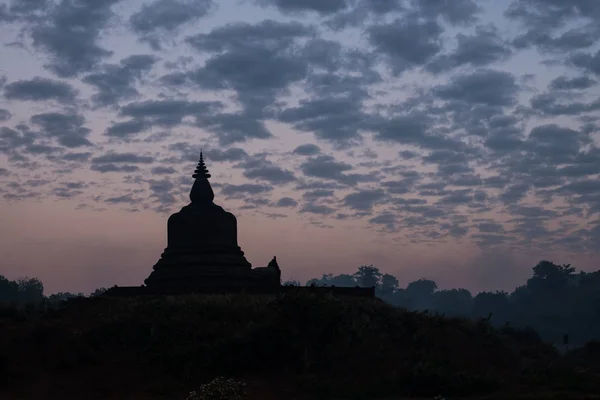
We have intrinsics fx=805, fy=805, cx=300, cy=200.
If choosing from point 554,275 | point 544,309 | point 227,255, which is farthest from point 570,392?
point 554,275

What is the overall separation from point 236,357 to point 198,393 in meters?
3.65

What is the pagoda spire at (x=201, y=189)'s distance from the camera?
182 ft

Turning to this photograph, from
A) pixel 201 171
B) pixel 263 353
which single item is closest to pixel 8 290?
pixel 201 171

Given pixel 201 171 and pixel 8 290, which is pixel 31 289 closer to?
pixel 8 290

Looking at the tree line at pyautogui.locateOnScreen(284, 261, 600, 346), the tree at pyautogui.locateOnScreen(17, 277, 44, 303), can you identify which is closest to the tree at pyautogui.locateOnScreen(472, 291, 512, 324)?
the tree line at pyautogui.locateOnScreen(284, 261, 600, 346)

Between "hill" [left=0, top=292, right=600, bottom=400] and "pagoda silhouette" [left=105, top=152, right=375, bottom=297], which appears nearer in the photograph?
"hill" [left=0, top=292, right=600, bottom=400]

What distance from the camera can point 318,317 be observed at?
37.8 meters

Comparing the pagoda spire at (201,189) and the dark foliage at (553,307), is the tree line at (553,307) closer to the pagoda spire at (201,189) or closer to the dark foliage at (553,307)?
the dark foliage at (553,307)

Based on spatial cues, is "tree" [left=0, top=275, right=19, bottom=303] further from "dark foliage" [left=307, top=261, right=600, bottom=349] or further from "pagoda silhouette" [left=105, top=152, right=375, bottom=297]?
"pagoda silhouette" [left=105, top=152, right=375, bottom=297]

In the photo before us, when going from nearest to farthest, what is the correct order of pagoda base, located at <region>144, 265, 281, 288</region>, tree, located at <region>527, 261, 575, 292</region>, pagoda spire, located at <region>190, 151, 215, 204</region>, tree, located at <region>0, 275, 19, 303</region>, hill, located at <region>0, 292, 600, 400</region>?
hill, located at <region>0, 292, 600, 400</region> → pagoda base, located at <region>144, 265, 281, 288</region> → pagoda spire, located at <region>190, 151, 215, 204</region> → tree, located at <region>0, 275, 19, 303</region> → tree, located at <region>527, 261, 575, 292</region>

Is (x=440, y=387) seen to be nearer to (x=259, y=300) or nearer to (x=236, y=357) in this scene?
(x=236, y=357)

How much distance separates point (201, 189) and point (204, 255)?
5.90 metres

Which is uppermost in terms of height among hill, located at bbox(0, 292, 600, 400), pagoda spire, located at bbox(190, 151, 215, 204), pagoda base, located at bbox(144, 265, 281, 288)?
pagoda spire, located at bbox(190, 151, 215, 204)

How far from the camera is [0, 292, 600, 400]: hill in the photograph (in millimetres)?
32031
